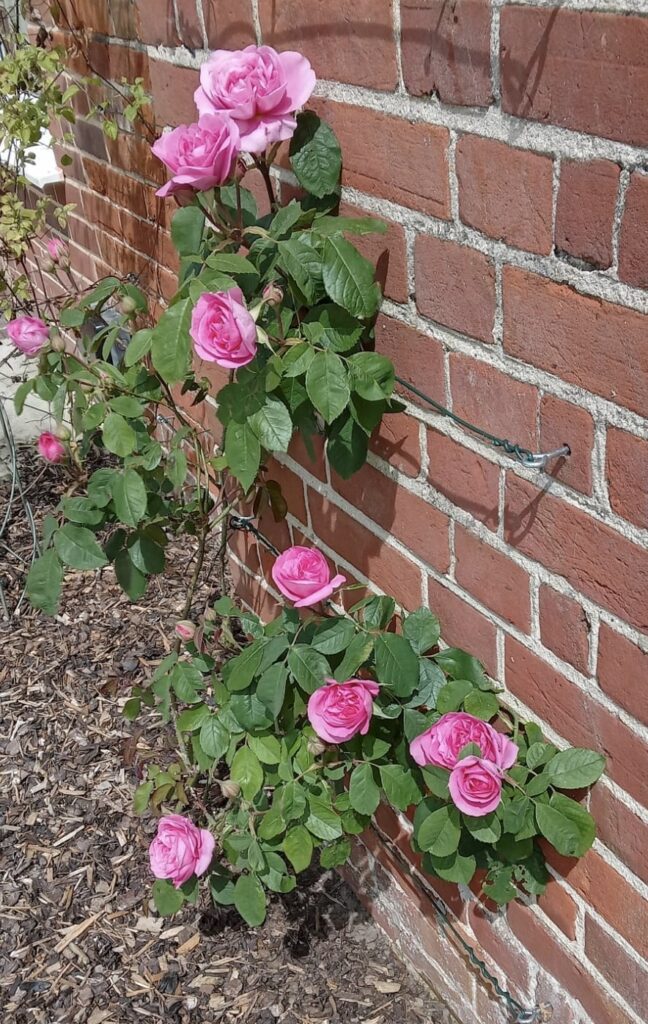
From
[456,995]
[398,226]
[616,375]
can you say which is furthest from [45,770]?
[616,375]

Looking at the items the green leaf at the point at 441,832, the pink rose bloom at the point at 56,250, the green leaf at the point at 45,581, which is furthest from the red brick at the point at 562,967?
the pink rose bloom at the point at 56,250

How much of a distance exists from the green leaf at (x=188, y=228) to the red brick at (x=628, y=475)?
65 centimetres

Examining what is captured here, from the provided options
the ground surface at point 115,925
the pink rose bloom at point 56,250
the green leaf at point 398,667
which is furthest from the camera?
the pink rose bloom at point 56,250

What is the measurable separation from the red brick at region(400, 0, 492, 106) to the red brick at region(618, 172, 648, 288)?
229mm

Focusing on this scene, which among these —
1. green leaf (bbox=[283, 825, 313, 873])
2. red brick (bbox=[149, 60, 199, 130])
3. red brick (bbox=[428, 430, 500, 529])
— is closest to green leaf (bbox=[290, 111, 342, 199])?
red brick (bbox=[428, 430, 500, 529])

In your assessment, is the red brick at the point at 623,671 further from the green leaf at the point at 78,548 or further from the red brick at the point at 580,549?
the green leaf at the point at 78,548

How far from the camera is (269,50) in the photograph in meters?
1.16

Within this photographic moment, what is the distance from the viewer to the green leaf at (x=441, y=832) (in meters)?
1.32

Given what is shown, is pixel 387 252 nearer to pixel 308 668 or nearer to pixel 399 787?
pixel 308 668

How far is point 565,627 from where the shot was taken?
1.17 meters

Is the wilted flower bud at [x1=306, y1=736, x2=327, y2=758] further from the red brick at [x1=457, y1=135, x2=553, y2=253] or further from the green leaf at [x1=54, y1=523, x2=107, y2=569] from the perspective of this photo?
the red brick at [x1=457, y1=135, x2=553, y2=253]

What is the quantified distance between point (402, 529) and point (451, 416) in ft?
0.95

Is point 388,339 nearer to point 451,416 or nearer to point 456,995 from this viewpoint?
point 451,416

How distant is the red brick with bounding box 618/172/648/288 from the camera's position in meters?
0.86
